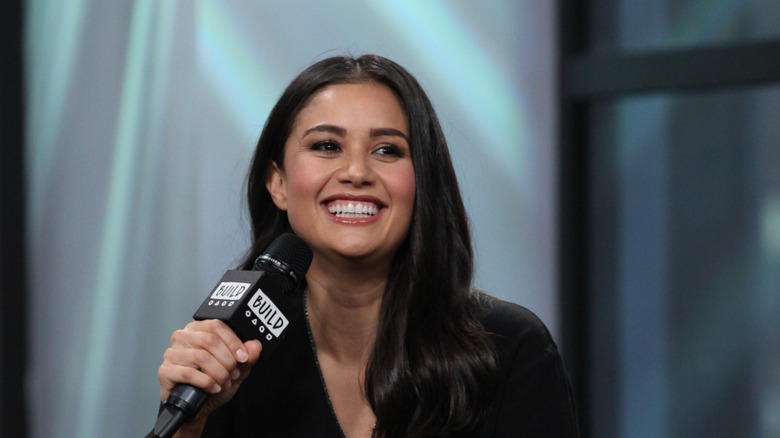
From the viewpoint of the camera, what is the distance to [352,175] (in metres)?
1.53

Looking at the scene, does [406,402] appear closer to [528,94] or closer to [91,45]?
[91,45]

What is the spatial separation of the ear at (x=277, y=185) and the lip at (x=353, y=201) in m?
0.16

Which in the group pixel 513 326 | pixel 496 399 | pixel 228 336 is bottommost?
pixel 496 399

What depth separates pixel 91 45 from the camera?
249cm

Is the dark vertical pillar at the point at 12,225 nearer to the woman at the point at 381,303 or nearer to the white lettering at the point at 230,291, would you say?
the woman at the point at 381,303

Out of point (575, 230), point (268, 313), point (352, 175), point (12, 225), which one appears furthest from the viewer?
point (575, 230)

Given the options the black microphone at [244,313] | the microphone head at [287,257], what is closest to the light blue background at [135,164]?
the microphone head at [287,257]

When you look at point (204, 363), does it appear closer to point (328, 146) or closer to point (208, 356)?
point (208, 356)

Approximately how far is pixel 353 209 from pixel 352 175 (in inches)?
2.5

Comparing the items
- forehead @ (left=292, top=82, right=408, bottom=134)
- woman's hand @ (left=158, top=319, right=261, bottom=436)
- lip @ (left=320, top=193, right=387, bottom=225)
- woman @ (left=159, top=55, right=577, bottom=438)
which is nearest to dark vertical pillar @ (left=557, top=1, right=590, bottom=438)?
woman @ (left=159, top=55, right=577, bottom=438)

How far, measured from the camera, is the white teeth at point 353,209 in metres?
1.54

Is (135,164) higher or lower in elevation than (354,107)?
lower

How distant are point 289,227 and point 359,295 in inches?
8.9

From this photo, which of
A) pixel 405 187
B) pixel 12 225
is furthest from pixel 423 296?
pixel 12 225
